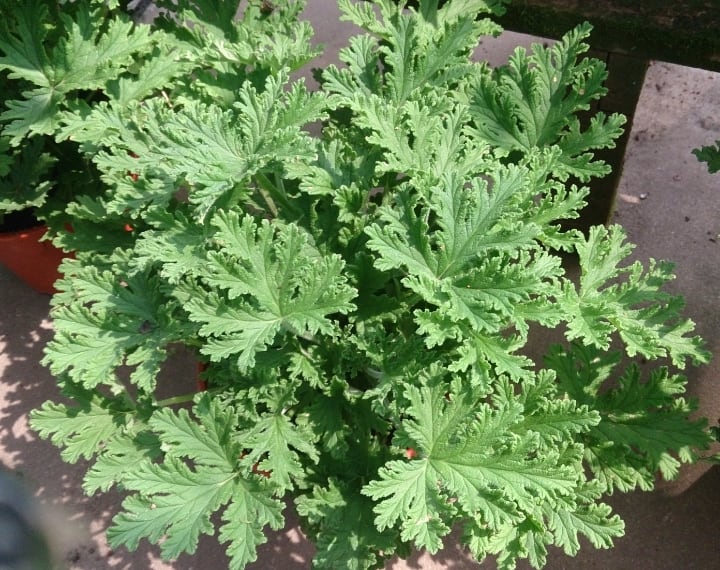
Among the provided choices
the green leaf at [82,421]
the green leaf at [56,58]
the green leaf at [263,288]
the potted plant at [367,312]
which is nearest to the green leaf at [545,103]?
the potted plant at [367,312]

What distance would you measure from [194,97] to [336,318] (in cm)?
63

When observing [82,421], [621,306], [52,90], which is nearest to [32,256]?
[52,90]

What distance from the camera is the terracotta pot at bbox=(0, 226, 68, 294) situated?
7.22ft

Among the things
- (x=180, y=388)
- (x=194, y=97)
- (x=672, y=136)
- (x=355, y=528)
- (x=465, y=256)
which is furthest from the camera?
(x=672, y=136)

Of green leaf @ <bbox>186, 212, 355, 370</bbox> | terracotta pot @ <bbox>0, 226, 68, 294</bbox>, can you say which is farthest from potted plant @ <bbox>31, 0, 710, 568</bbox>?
terracotta pot @ <bbox>0, 226, 68, 294</bbox>

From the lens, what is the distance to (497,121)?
1.70 m

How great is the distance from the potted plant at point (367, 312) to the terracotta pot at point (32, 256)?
50 centimetres

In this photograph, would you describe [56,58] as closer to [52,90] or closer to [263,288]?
[52,90]

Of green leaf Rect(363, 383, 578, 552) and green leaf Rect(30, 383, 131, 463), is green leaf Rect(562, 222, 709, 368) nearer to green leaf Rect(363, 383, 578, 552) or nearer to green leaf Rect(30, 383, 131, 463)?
green leaf Rect(363, 383, 578, 552)

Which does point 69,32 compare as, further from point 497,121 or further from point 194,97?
point 497,121

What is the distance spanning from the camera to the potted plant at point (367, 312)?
1.34 m

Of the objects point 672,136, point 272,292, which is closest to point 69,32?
point 272,292

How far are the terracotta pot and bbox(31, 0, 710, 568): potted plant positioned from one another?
50 centimetres

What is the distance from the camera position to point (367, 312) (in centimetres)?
155
